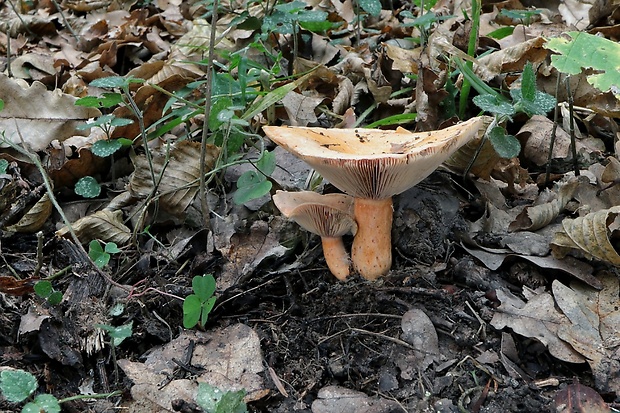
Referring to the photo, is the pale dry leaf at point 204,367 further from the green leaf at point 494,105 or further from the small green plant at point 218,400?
the green leaf at point 494,105

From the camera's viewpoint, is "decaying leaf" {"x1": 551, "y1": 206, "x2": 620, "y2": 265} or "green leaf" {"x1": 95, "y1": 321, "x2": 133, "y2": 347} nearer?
"green leaf" {"x1": 95, "y1": 321, "x2": 133, "y2": 347}

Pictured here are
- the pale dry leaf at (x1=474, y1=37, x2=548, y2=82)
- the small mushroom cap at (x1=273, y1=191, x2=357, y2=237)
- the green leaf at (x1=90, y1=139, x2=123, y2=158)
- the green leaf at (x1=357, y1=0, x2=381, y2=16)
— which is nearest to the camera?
the small mushroom cap at (x1=273, y1=191, x2=357, y2=237)

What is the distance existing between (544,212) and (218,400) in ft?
5.21

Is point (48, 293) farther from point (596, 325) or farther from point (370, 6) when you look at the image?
point (370, 6)

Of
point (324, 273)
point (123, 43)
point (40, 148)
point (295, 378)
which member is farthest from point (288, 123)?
point (123, 43)

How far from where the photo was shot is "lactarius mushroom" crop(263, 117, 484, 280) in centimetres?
181

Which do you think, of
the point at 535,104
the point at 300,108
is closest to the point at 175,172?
the point at 300,108

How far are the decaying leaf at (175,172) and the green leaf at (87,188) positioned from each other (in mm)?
171

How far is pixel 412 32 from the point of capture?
427 centimetres

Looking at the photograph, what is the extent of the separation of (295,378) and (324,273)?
1.82ft

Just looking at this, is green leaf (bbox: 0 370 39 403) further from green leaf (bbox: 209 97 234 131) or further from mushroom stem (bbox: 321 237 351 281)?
green leaf (bbox: 209 97 234 131)

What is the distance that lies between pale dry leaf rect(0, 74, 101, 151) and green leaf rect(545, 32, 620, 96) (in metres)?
2.50

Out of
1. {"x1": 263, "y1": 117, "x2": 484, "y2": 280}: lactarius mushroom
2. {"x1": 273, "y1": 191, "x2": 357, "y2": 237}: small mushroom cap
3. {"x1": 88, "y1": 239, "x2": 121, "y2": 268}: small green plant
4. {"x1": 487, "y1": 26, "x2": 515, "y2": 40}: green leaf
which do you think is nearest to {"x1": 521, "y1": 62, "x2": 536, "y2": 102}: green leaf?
{"x1": 263, "y1": 117, "x2": 484, "y2": 280}: lactarius mushroom

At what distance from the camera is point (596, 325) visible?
6.53 feet
